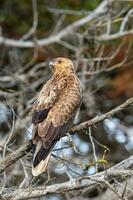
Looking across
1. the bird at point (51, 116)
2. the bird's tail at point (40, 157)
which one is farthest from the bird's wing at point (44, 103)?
the bird's tail at point (40, 157)

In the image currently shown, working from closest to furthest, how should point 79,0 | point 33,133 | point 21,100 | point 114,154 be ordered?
point 33,133 < point 21,100 < point 114,154 < point 79,0

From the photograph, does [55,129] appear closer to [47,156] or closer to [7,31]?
[47,156]

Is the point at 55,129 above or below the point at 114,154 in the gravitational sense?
above

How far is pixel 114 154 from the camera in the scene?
1148 centimetres

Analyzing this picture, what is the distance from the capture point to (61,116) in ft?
21.7

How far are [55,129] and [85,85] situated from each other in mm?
4095

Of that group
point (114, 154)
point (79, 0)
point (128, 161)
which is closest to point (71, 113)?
point (128, 161)

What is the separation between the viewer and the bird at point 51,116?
250 inches

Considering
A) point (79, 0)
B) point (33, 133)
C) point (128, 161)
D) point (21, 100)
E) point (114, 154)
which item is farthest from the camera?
point (79, 0)

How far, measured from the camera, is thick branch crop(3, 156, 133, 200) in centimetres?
575

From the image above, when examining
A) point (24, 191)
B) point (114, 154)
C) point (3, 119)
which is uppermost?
point (24, 191)

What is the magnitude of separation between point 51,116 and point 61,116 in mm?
78

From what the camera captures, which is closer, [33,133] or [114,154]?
[33,133]

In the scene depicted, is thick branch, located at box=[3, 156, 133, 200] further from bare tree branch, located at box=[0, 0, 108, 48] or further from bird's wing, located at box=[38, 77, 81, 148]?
bare tree branch, located at box=[0, 0, 108, 48]
